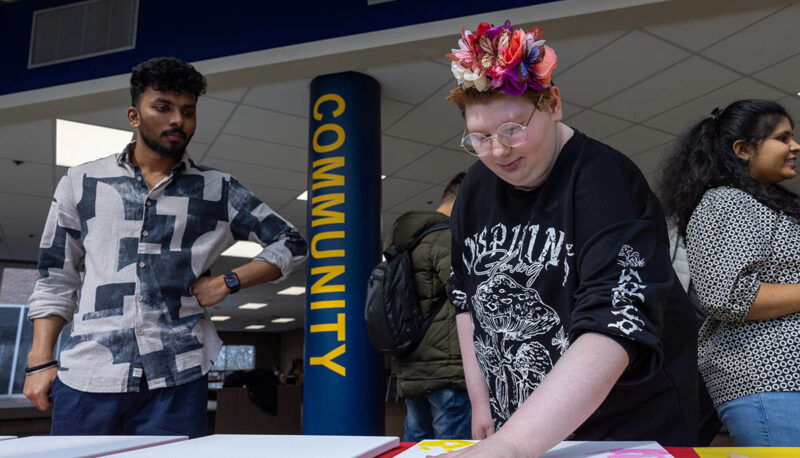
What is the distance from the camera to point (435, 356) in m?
2.09

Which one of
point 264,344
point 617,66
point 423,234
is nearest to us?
point 423,234

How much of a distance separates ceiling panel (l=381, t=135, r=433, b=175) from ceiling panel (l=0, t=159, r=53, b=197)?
313 centimetres

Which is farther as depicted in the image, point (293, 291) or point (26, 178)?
point (293, 291)

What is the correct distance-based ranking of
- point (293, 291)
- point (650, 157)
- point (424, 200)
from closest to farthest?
point (650, 157) < point (424, 200) < point (293, 291)

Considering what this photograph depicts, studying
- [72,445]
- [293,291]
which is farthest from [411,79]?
[293,291]

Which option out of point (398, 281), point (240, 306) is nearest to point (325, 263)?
point (398, 281)

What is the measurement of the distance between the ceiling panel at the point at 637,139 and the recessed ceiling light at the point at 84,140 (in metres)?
4.05

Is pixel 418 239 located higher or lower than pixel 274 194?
lower

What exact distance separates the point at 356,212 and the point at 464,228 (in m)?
2.36

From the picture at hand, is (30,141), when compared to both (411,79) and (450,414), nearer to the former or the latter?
(411,79)

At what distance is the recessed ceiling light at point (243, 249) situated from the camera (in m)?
7.74

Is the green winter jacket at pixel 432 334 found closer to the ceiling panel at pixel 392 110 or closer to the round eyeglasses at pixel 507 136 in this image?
the round eyeglasses at pixel 507 136

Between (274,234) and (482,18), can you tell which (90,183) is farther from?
(482,18)

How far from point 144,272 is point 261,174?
14.2ft
